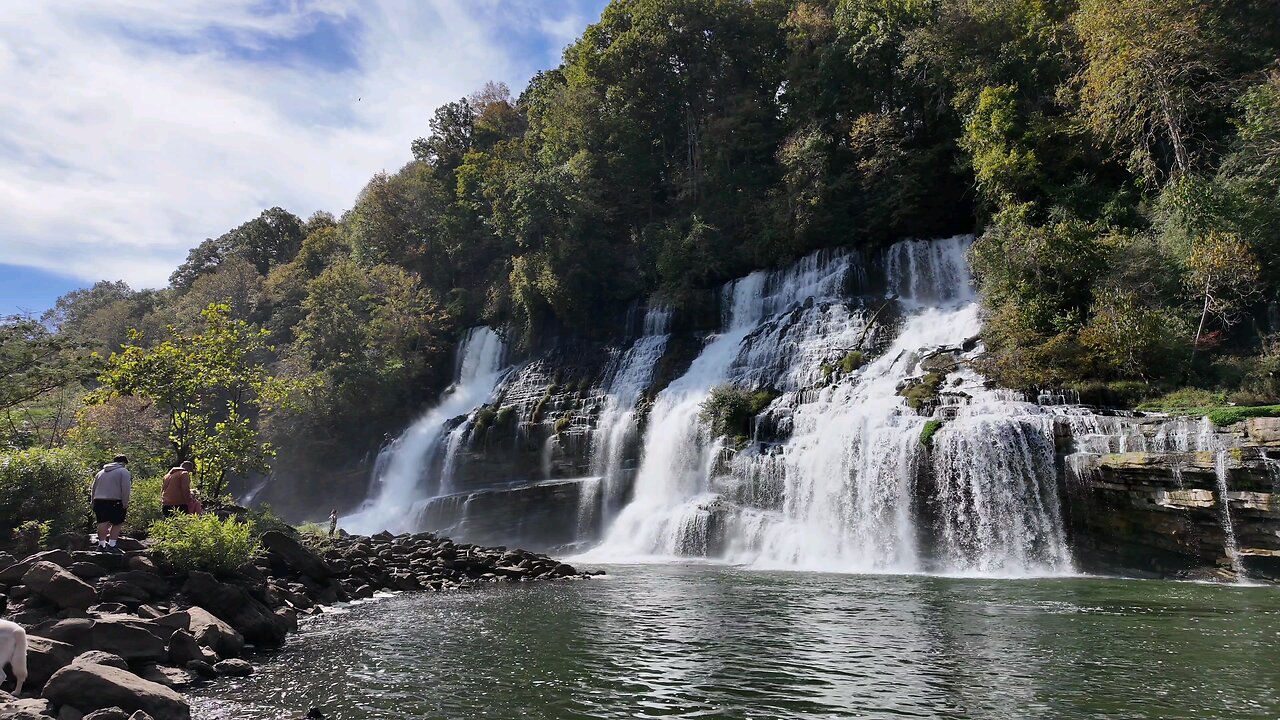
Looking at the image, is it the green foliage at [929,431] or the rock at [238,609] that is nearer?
the rock at [238,609]

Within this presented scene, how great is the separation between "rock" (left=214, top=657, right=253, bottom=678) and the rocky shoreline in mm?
12

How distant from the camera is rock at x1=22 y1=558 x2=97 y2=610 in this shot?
918 cm

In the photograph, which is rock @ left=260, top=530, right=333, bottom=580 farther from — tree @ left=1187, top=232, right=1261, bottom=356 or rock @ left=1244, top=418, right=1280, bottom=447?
tree @ left=1187, top=232, right=1261, bottom=356

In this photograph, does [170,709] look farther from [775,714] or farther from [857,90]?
[857,90]

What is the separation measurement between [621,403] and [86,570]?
72.4 ft

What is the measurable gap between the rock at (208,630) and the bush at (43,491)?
477 centimetres

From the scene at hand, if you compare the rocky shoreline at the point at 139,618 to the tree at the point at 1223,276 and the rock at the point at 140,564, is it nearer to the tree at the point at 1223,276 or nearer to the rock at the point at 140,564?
the rock at the point at 140,564

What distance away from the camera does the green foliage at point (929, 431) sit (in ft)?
63.6

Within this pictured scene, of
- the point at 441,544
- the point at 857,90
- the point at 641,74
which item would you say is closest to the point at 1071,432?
the point at 441,544

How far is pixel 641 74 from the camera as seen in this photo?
1667 inches

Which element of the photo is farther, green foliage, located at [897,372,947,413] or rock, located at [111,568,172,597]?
green foliage, located at [897,372,947,413]

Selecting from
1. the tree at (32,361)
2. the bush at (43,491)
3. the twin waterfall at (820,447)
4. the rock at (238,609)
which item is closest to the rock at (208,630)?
the rock at (238,609)

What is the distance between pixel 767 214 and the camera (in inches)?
1390

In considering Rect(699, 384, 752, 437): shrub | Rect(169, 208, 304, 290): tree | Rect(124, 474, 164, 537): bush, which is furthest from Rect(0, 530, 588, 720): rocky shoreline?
Rect(169, 208, 304, 290): tree
